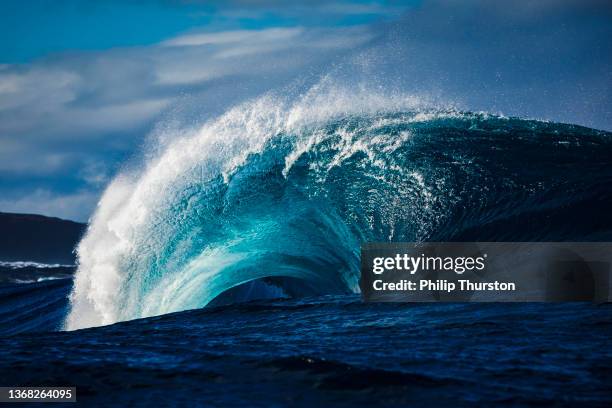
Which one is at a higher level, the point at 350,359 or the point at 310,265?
the point at 310,265

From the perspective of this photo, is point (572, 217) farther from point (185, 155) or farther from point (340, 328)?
point (185, 155)

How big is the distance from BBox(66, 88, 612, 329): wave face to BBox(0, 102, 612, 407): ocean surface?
0.10ft

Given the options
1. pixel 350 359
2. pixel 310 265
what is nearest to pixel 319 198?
pixel 310 265

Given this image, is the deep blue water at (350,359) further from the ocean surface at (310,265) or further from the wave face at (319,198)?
the wave face at (319,198)

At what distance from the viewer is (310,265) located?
12719 millimetres

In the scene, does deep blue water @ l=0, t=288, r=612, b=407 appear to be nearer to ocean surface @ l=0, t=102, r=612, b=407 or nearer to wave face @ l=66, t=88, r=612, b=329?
ocean surface @ l=0, t=102, r=612, b=407

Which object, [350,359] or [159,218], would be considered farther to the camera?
[159,218]

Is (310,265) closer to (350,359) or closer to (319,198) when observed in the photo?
(319,198)

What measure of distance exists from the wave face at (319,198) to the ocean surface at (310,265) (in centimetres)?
3

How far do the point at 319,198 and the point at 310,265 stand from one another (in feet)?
4.23

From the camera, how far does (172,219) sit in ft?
41.1

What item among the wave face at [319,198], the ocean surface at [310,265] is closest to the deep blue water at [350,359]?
the ocean surface at [310,265]

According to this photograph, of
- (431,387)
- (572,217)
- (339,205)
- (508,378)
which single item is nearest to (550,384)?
(508,378)

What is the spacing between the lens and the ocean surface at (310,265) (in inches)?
198
